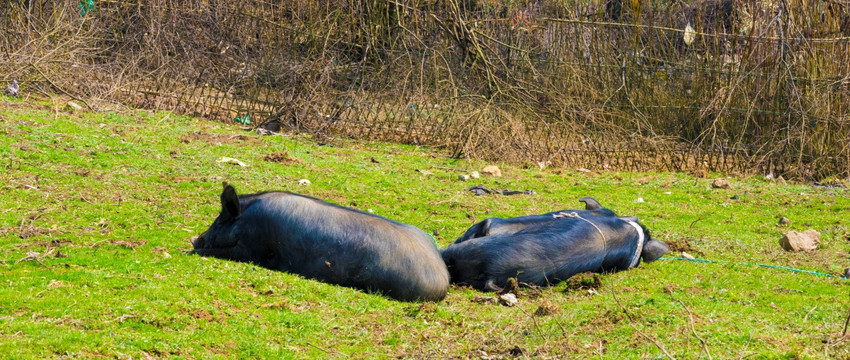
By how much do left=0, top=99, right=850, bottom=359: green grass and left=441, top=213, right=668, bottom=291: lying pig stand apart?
0.19m

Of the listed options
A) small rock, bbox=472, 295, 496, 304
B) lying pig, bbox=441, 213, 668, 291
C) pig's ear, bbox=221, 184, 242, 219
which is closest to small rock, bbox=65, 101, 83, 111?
pig's ear, bbox=221, 184, 242, 219

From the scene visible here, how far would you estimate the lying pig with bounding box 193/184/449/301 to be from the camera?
708 centimetres

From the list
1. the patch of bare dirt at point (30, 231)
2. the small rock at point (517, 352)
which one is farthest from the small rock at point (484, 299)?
the patch of bare dirt at point (30, 231)

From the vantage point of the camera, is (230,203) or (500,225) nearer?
(230,203)

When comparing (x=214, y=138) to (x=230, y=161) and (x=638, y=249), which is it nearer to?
(x=230, y=161)

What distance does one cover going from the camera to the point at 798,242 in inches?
380

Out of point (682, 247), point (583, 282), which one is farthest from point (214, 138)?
point (583, 282)

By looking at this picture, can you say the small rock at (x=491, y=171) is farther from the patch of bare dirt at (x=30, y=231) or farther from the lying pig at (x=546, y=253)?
the patch of bare dirt at (x=30, y=231)

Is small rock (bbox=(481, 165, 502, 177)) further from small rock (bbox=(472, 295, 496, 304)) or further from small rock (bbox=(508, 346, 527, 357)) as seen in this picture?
small rock (bbox=(508, 346, 527, 357))

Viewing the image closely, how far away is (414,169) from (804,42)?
23.5 feet

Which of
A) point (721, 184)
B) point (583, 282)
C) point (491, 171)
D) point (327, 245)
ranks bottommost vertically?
point (721, 184)

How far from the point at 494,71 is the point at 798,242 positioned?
25.8ft

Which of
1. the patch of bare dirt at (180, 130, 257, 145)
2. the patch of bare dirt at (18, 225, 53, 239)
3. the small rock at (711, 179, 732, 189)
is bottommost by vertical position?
the small rock at (711, 179, 732, 189)

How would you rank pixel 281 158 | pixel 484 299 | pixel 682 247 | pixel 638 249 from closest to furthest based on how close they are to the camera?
pixel 484 299 < pixel 638 249 < pixel 682 247 < pixel 281 158
